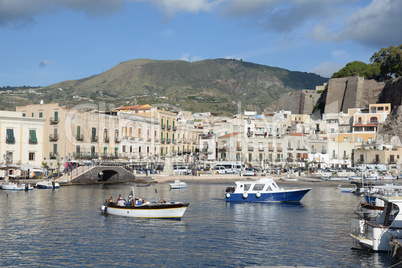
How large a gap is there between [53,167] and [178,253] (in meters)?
46.9

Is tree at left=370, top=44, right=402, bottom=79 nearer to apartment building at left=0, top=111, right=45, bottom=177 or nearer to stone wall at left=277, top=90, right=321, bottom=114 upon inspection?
stone wall at left=277, top=90, right=321, bottom=114

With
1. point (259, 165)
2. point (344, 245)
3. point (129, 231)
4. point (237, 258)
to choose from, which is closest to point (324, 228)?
point (344, 245)

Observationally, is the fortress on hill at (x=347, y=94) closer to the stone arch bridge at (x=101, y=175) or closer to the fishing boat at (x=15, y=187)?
the stone arch bridge at (x=101, y=175)

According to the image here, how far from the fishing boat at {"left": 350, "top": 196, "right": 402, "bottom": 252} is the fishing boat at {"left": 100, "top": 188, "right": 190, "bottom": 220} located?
44.4ft

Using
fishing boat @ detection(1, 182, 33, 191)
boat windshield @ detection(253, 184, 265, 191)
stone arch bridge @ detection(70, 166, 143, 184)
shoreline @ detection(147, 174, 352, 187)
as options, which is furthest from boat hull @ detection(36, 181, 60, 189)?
boat windshield @ detection(253, 184, 265, 191)

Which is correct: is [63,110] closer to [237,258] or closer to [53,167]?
[53,167]

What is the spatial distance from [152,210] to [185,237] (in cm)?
633

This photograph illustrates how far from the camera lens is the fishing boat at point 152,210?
34.5m

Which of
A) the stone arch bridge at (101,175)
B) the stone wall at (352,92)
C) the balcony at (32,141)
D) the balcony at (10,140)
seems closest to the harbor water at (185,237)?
the balcony at (10,140)

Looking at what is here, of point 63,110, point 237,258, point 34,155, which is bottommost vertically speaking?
point 237,258

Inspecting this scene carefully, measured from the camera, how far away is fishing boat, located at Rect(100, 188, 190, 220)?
113 feet

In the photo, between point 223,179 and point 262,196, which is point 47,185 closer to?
point 262,196

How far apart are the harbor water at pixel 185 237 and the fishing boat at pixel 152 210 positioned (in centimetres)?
53

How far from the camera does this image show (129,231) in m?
30.9
